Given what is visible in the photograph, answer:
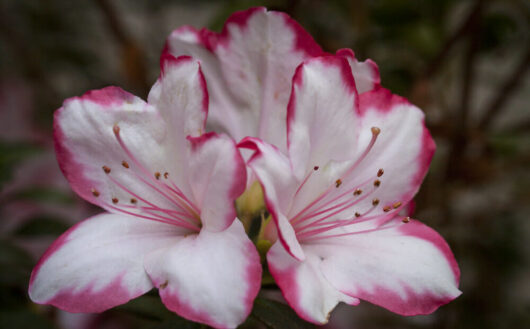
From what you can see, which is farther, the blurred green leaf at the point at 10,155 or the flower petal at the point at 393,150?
the blurred green leaf at the point at 10,155

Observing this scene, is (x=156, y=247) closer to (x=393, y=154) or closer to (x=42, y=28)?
(x=393, y=154)

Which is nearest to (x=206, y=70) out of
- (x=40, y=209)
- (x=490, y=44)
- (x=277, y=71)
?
(x=277, y=71)

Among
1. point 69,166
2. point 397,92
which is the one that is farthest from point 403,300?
point 397,92

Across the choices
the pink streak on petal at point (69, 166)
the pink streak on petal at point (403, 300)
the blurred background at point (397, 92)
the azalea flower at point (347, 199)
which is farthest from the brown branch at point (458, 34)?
the pink streak on petal at point (69, 166)

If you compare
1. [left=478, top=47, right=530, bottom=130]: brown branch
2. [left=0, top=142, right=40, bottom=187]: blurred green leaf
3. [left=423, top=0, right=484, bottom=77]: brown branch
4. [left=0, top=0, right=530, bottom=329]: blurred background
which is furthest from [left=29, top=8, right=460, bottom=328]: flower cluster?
[left=478, top=47, right=530, bottom=130]: brown branch

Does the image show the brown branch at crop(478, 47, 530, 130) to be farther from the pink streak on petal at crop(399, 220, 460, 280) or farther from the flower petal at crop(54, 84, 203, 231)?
the flower petal at crop(54, 84, 203, 231)

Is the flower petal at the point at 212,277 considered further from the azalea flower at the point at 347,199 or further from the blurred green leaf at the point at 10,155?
the blurred green leaf at the point at 10,155

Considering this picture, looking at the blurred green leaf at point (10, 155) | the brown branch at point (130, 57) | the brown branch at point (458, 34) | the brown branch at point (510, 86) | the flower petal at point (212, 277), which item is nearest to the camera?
the flower petal at point (212, 277)

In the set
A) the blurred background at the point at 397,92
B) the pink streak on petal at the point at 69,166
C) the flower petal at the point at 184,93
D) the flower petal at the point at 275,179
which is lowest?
the blurred background at the point at 397,92
